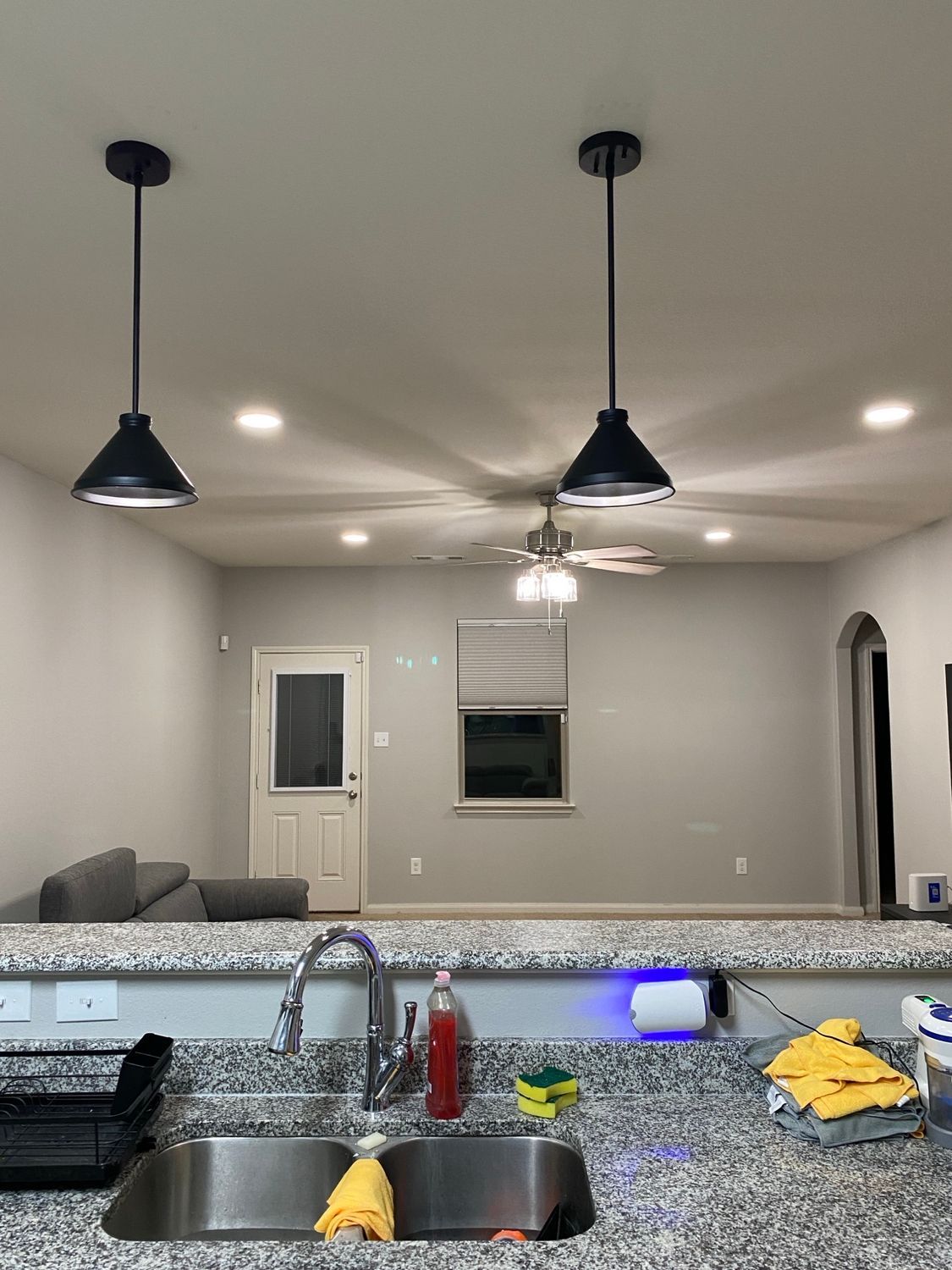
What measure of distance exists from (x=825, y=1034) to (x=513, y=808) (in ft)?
18.9

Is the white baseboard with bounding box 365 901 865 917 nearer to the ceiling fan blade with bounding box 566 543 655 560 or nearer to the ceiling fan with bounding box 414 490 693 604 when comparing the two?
the ceiling fan with bounding box 414 490 693 604

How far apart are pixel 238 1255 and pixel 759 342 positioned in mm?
2771

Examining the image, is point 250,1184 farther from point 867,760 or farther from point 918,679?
point 867,760

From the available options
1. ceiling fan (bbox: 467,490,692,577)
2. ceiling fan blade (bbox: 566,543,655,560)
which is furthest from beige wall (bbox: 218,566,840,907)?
ceiling fan blade (bbox: 566,543,655,560)

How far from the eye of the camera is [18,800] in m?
4.23

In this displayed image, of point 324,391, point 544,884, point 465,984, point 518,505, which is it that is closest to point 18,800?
point 324,391

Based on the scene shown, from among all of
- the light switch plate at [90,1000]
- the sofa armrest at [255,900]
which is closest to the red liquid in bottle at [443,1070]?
the light switch plate at [90,1000]

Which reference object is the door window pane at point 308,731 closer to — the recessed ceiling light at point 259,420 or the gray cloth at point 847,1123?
the recessed ceiling light at point 259,420

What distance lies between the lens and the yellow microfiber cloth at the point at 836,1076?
4.79 feet

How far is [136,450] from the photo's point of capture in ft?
6.33

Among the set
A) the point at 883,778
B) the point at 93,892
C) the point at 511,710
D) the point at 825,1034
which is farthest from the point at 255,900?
the point at 883,778

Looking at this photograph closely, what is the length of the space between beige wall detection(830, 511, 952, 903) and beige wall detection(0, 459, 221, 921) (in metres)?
4.52

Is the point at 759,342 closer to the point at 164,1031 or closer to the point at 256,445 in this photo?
the point at 256,445

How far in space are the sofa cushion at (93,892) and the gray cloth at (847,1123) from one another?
318 cm
